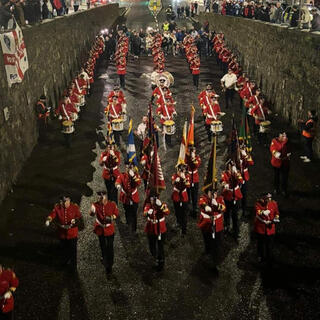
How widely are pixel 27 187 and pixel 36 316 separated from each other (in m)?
6.02

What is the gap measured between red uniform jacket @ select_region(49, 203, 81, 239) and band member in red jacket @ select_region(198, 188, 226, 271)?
2655 mm

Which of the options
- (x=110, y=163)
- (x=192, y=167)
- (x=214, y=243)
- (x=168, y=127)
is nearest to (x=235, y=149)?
(x=192, y=167)

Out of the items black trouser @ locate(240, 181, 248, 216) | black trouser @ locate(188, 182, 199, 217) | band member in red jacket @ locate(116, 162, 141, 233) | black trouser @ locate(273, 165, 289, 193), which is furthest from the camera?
black trouser @ locate(273, 165, 289, 193)

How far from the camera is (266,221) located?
337 inches

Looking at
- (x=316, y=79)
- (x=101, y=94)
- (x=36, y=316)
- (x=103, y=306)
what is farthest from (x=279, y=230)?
(x=101, y=94)

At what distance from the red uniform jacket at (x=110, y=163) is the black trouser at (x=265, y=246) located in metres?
4.41

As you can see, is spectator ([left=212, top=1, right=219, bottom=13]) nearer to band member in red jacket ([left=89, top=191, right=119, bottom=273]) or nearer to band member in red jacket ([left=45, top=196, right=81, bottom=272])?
band member in red jacket ([left=89, top=191, right=119, bottom=273])

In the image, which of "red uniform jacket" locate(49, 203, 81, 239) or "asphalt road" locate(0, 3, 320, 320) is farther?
"red uniform jacket" locate(49, 203, 81, 239)

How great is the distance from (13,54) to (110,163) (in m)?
4.96

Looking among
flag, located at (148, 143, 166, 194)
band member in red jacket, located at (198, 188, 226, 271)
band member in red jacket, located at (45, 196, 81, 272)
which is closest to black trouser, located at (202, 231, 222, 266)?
band member in red jacket, located at (198, 188, 226, 271)

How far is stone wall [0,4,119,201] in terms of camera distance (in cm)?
1282

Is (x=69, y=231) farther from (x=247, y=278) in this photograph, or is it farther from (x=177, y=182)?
(x=247, y=278)

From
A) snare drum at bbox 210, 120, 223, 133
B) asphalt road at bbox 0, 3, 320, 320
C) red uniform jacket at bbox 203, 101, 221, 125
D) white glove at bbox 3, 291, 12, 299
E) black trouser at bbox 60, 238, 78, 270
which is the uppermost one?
red uniform jacket at bbox 203, 101, 221, 125

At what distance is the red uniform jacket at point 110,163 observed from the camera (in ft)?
37.3
